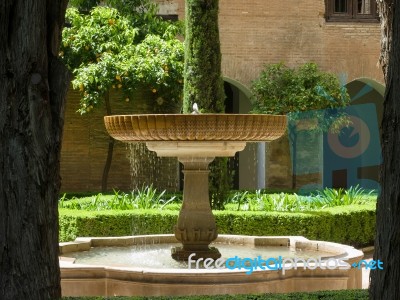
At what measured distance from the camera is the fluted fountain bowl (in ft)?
23.2

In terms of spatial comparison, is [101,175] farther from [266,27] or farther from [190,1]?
[190,1]

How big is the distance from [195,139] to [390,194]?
3503 mm

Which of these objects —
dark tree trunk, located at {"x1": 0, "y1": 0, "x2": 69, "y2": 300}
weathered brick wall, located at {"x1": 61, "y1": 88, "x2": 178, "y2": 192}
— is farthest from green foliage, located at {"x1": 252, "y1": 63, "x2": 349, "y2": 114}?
dark tree trunk, located at {"x1": 0, "y1": 0, "x2": 69, "y2": 300}

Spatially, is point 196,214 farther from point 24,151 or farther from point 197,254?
point 24,151

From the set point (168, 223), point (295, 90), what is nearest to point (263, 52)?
point (295, 90)

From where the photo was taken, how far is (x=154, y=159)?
1752 cm

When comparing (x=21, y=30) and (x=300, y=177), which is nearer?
(x=21, y=30)

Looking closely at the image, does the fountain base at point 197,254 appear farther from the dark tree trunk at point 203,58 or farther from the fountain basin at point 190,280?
the dark tree trunk at point 203,58

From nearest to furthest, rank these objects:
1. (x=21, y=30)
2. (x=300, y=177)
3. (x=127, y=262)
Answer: (x=21, y=30), (x=127, y=262), (x=300, y=177)

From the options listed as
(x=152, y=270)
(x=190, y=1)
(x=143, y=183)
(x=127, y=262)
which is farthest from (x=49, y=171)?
(x=143, y=183)

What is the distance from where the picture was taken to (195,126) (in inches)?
280

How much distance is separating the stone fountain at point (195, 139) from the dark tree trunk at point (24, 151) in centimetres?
275

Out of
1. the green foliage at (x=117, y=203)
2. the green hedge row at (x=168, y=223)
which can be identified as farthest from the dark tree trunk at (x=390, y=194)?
the green foliage at (x=117, y=203)

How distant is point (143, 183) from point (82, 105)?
6.15 ft
